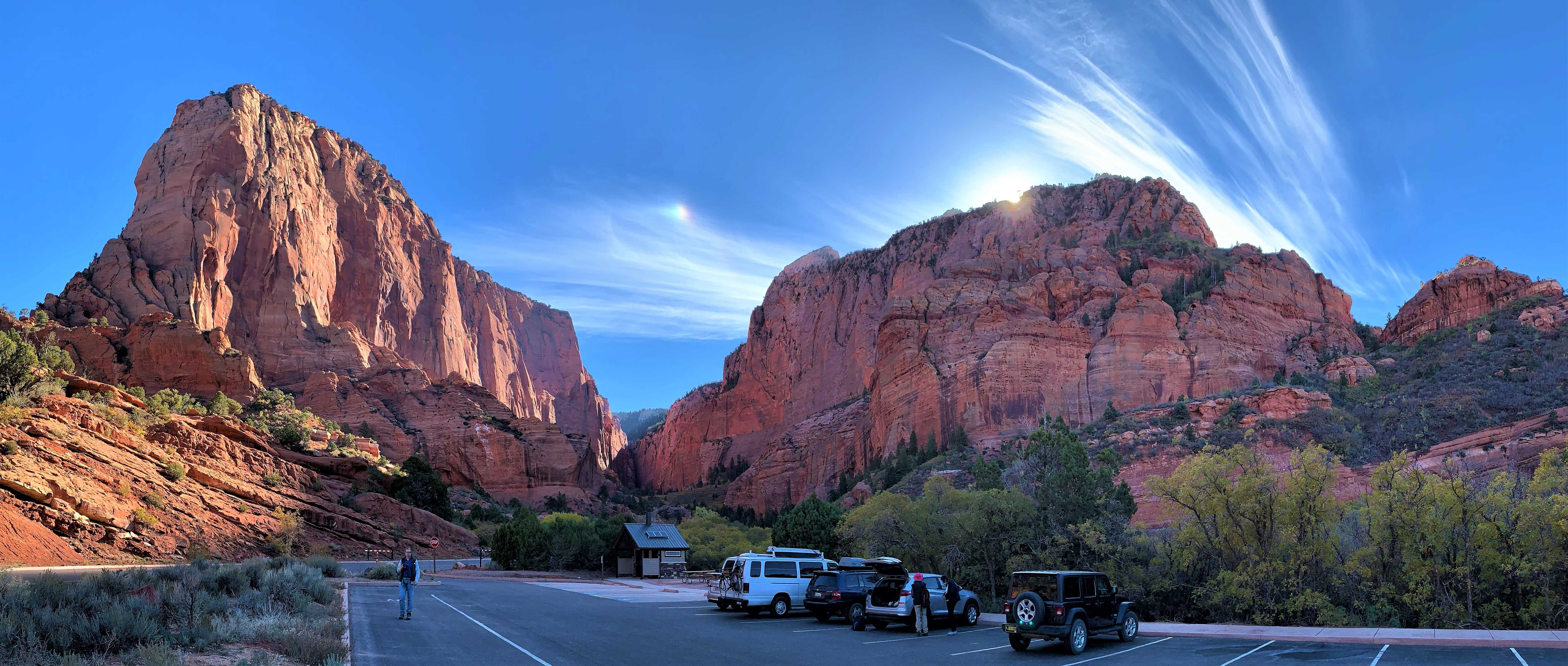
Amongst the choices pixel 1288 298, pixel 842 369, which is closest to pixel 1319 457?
pixel 1288 298

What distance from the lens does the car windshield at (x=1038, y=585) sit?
56.3ft

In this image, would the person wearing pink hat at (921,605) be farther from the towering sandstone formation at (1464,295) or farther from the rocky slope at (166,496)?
the towering sandstone formation at (1464,295)

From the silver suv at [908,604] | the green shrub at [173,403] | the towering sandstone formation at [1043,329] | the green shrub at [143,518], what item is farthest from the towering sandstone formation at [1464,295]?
the green shrub at [173,403]

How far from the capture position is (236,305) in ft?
313

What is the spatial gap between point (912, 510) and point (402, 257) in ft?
375

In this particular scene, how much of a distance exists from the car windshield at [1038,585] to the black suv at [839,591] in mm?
5180

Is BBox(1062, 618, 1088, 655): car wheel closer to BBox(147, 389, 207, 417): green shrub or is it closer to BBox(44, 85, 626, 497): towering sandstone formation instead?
BBox(147, 389, 207, 417): green shrub

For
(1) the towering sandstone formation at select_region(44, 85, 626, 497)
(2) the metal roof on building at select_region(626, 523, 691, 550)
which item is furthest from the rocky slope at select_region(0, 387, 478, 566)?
(1) the towering sandstone formation at select_region(44, 85, 626, 497)

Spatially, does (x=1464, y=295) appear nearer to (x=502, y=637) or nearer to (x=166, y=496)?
(x=502, y=637)

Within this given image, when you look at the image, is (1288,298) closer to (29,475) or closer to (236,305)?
(29,475)

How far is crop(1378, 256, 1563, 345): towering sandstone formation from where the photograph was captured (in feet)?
239

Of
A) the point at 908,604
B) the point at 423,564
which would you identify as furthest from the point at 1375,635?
the point at 423,564

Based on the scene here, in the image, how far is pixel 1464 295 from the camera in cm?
7619

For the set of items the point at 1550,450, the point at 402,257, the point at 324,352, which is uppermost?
the point at 402,257
